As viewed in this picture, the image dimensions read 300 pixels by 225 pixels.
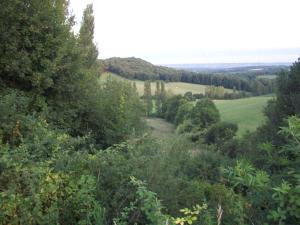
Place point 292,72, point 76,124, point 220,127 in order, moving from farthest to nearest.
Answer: point 220,127 < point 292,72 < point 76,124

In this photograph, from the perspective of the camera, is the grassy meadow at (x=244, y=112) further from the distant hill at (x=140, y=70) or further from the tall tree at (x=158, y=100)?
the distant hill at (x=140, y=70)

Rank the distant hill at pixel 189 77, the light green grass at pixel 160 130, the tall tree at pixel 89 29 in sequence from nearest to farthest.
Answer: the light green grass at pixel 160 130 → the tall tree at pixel 89 29 → the distant hill at pixel 189 77

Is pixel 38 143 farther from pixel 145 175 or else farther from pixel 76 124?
pixel 76 124

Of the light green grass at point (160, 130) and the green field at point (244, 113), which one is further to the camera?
the green field at point (244, 113)

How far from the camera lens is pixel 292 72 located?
78.2ft

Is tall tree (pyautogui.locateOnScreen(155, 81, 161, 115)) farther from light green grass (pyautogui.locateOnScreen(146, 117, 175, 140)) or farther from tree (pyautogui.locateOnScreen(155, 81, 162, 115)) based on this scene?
light green grass (pyautogui.locateOnScreen(146, 117, 175, 140))

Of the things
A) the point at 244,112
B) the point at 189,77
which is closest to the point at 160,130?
the point at 244,112

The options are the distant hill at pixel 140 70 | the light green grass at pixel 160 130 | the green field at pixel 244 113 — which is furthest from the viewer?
the distant hill at pixel 140 70

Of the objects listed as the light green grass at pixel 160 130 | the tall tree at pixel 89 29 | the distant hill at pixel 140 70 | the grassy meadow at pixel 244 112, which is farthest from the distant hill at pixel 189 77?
the tall tree at pixel 89 29

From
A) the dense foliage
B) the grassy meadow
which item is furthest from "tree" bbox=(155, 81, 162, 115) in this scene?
the dense foliage

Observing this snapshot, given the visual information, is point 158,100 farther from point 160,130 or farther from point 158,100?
point 160,130

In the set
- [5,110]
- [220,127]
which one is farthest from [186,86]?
[5,110]

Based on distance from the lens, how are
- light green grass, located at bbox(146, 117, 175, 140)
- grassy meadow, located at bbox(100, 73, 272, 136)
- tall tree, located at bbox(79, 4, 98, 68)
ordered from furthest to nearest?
grassy meadow, located at bbox(100, 73, 272, 136) < tall tree, located at bbox(79, 4, 98, 68) < light green grass, located at bbox(146, 117, 175, 140)

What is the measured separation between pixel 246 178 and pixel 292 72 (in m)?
21.7
